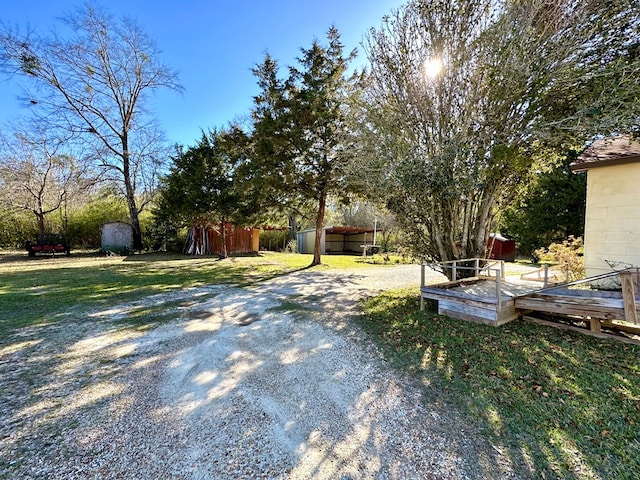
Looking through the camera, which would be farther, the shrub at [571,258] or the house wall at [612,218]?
the shrub at [571,258]

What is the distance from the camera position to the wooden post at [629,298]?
137 inches

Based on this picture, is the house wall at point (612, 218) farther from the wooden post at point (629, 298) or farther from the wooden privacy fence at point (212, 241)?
the wooden privacy fence at point (212, 241)

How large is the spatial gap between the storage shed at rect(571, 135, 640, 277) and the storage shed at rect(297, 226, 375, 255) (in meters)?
17.0

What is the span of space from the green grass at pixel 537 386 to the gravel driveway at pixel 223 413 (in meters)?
0.34

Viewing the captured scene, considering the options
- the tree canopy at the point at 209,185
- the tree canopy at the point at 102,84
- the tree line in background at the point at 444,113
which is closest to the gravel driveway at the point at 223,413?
the tree line in background at the point at 444,113

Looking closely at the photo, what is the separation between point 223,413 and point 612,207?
806cm

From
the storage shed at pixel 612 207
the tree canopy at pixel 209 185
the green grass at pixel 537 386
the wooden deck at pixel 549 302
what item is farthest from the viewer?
the tree canopy at pixel 209 185

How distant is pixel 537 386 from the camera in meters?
2.92

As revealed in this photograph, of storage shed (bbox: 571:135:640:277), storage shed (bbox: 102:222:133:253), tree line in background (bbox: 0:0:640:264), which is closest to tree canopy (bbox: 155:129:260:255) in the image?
tree line in background (bbox: 0:0:640:264)

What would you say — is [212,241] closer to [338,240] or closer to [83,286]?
[83,286]

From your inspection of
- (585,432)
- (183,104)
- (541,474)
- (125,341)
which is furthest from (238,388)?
(183,104)

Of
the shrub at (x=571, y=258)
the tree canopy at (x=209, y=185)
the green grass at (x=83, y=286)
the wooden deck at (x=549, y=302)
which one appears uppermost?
the tree canopy at (x=209, y=185)

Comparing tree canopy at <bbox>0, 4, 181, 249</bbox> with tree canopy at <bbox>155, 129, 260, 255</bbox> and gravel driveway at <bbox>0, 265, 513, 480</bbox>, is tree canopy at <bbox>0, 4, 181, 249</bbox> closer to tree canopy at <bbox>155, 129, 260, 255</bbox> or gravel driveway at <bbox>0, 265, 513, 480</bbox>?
tree canopy at <bbox>155, 129, 260, 255</bbox>

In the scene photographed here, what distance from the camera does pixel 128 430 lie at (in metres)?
2.19
